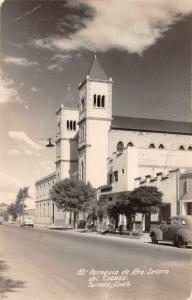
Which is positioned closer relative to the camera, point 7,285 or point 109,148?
point 7,285

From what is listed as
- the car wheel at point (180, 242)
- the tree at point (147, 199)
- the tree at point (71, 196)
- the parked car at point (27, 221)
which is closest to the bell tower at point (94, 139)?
the parked car at point (27, 221)

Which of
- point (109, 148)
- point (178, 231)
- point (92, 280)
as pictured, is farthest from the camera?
point (109, 148)

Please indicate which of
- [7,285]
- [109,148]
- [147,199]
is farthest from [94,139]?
[7,285]

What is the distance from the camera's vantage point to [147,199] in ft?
104

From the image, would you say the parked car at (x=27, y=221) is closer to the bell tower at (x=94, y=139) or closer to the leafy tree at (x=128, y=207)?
the bell tower at (x=94, y=139)

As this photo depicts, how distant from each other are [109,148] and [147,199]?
1031 inches

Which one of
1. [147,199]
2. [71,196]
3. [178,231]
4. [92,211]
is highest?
[71,196]

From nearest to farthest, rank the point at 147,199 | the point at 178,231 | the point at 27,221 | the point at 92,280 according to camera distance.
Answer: the point at 92,280 → the point at 178,231 → the point at 147,199 → the point at 27,221

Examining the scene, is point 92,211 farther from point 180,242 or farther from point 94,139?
point 180,242

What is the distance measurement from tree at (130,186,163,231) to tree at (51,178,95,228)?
42.9ft

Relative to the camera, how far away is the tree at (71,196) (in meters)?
45.0

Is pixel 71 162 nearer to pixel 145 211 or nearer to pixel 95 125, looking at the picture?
pixel 95 125

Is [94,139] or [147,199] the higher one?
[94,139]

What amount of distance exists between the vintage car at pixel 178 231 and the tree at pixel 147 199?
8.82 meters
